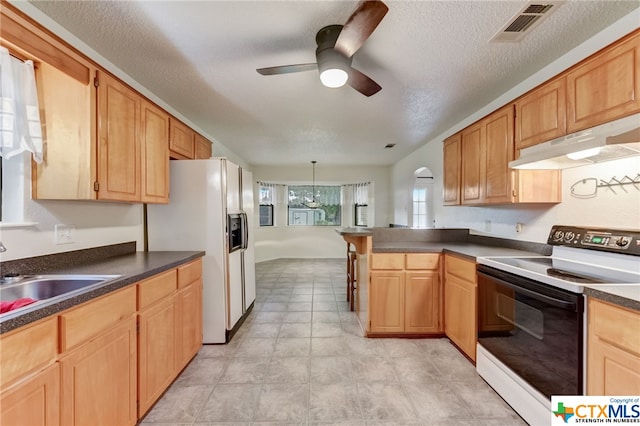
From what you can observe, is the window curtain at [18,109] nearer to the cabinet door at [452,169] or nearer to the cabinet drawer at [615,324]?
the cabinet drawer at [615,324]

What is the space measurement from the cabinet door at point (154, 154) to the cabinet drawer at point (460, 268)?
2.67 m

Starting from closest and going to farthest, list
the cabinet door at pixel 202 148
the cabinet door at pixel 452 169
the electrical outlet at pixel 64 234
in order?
the electrical outlet at pixel 64 234 → the cabinet door at pixel 452 169 → the cabinet door at pixel 202 148

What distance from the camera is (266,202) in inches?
270

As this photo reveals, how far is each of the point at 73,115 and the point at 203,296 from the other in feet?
5.72

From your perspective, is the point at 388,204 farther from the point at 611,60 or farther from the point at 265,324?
the point at 611,60

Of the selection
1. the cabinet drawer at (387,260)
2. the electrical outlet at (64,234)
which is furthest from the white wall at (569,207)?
the electrical outlet at (64,234)

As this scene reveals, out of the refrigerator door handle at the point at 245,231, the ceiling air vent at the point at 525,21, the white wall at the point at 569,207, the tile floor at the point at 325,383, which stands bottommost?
the tile floor at the point at 325,383

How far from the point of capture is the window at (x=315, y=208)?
709 cm

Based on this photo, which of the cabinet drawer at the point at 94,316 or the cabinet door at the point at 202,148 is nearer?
the cabinet drawer at the point at 94,316

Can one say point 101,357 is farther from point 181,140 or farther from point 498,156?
point 498,156

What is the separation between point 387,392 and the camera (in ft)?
6.16

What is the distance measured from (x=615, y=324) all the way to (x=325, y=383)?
67.0 inches

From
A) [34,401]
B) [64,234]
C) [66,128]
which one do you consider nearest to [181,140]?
[66,128]

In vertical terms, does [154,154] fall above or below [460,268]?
above
